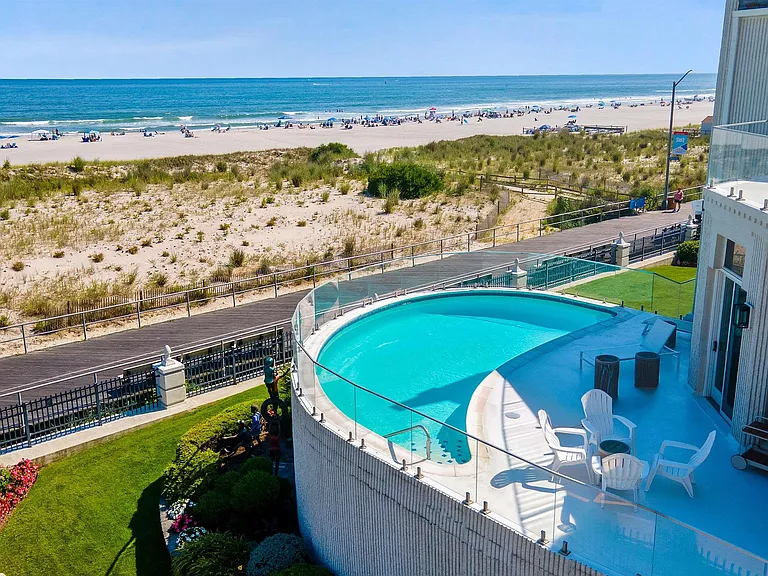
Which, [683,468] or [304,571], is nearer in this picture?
[683,468]

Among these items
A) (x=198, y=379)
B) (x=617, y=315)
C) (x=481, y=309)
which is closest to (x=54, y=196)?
(x=198, y=379)

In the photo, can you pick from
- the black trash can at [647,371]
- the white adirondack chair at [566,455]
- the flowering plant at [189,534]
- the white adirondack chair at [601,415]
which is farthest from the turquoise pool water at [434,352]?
the flowering plant at [189,534]

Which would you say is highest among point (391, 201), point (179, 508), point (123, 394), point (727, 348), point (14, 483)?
point (727, 348)

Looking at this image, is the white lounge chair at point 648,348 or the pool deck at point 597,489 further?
the white lounge chair at point 648,348

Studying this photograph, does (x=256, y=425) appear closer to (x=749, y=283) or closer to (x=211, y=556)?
(x=211, y=556)

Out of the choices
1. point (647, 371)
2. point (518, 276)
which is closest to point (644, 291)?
point (518, 276)

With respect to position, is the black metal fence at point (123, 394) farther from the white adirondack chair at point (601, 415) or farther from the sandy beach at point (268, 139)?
the sandy beach at point (268, 139)
